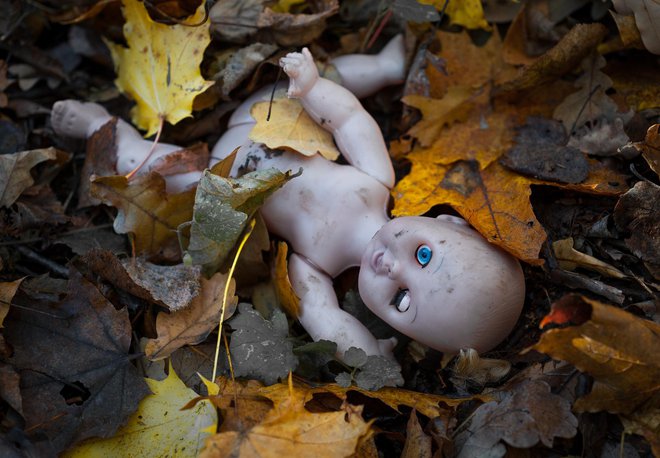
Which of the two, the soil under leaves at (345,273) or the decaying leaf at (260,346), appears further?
the decaying leaf at (260,346)

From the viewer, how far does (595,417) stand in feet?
6.67

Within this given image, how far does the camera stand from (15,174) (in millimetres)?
2639

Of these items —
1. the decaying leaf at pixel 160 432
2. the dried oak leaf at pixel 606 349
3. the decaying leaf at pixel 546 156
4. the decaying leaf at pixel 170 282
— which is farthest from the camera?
the decaying leaf at pixel 546 156

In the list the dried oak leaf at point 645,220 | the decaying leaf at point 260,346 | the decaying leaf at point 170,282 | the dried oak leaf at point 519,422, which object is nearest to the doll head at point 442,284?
the dried oak leaf at point 519,422

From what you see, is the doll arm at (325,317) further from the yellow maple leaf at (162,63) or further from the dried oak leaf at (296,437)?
the yellow maple leaf at (162,63)

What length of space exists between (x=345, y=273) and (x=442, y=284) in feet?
2.13

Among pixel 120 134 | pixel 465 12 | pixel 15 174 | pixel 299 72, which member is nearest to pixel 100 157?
pixel 120 134

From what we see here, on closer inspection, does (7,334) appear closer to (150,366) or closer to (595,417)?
(150,366)

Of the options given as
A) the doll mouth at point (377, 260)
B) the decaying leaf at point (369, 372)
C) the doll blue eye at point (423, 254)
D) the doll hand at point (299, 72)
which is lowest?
the decaying leaf at point (369, 372)

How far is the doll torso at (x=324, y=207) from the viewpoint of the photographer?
8.24 feet

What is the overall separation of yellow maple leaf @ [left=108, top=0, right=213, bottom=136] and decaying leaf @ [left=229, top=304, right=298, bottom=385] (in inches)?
37.8

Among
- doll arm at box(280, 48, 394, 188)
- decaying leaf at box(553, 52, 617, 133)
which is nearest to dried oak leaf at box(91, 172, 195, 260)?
doll arm at box(280, 48, 394, 188)

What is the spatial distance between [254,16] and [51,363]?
163 cm

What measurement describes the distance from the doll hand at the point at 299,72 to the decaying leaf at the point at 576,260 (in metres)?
1.15
